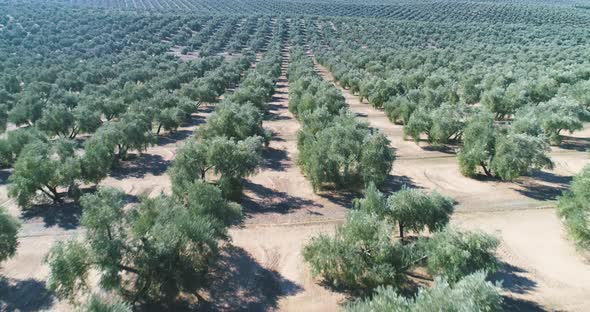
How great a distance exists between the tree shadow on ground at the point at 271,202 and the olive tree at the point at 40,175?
1589cm

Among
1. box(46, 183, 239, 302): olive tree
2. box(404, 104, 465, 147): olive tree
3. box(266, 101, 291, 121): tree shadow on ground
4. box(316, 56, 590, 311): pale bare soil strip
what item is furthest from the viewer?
box(266, 101, 291, 121): tree shadow on ground

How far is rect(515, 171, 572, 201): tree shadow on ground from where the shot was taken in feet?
126

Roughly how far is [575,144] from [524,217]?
26674 mm

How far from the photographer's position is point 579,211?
29109mm

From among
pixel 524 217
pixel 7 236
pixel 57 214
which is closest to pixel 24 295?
pixel 7 236

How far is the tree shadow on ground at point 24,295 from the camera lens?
76.5 ft

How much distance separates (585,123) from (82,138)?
77.9 metres

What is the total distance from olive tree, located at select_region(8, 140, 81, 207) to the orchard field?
0.17 meters

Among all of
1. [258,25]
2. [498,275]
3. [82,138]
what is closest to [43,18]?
[258,25]

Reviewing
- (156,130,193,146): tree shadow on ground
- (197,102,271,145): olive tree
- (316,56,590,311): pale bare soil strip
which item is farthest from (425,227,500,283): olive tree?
(156,130,193,146): tree shadow on ground

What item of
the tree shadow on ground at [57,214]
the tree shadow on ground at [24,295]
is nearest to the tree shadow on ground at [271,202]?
the tree shadow on ground at [57,214]

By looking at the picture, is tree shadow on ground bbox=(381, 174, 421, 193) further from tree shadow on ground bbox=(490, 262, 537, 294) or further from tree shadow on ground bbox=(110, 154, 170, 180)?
tree shadow on ground bbox=(110, 154, 170, 180)

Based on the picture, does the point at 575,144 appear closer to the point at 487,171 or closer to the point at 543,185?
the point at 543,185

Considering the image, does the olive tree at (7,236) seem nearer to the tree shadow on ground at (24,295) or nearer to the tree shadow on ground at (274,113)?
the tree shadow on ground at (24,295)
